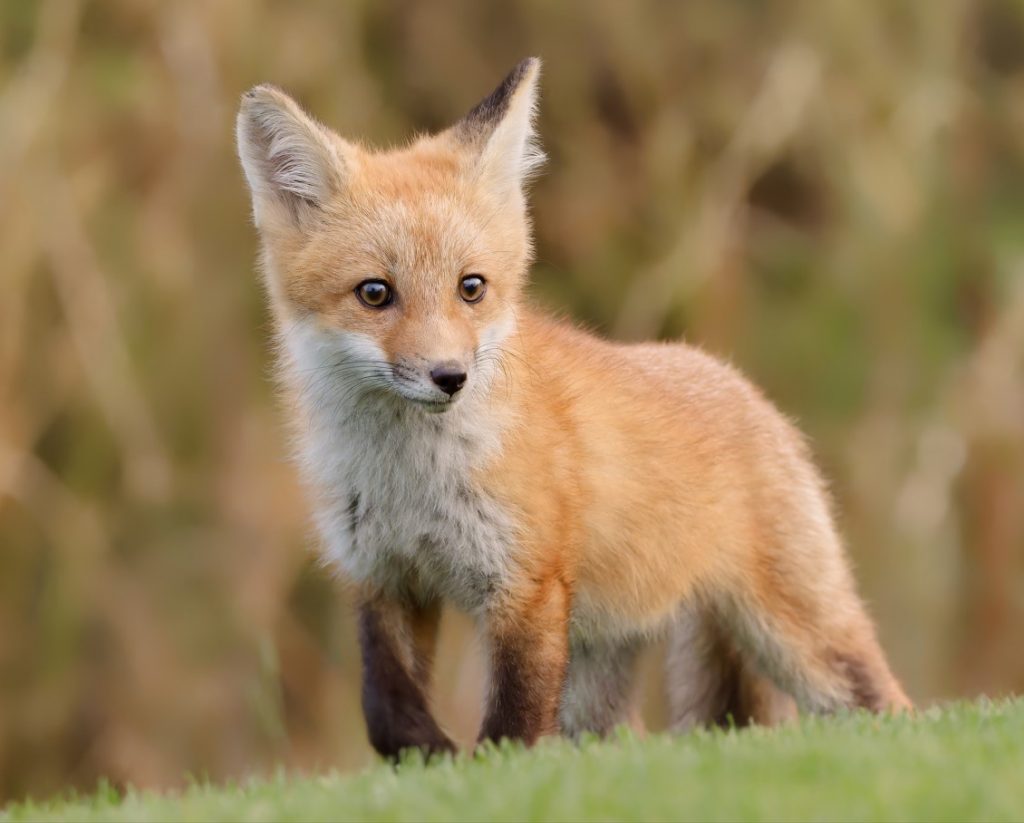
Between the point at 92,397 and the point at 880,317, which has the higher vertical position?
the point at 880,317

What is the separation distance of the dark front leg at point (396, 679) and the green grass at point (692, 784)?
0.43 metres

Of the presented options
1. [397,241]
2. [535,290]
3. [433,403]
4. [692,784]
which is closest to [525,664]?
[433,403]

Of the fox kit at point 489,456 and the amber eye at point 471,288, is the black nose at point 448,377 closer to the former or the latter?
the fox kit at point 489,456

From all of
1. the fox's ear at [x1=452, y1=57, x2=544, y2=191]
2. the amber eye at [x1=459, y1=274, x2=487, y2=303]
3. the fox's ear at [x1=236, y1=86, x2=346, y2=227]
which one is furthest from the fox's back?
the fox's ear at [x1=236, y1=86, x2=346, y2=227]

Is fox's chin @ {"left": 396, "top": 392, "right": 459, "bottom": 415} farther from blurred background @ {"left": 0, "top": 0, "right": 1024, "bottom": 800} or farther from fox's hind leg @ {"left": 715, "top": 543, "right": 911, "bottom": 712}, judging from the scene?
blurred background @ {"left": 0, "top": 0, "right": 1024, "bottom": 800}

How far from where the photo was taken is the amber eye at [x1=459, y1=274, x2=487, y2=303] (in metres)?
5.27

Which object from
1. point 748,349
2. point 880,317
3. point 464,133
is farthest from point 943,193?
point 464,133

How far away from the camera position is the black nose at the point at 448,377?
4.86m

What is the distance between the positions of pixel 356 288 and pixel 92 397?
6.63 m

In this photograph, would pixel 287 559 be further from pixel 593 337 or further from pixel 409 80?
pixel 593 337

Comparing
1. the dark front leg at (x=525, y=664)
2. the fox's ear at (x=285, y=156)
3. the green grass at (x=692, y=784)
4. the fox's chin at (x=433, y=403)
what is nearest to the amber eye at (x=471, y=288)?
the fox's chin at (x=433, y=403)

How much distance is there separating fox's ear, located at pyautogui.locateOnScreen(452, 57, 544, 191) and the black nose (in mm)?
1011

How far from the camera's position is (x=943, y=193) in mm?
12195

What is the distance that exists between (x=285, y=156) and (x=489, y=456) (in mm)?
1314
